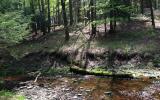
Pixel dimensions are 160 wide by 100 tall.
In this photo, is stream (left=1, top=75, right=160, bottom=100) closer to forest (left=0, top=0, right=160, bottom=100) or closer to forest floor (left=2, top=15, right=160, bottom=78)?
forest (left=0, top=0, right=160, bottom=100)

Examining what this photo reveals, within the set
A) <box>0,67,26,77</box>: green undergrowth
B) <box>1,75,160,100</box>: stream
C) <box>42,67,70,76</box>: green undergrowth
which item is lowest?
Result: <box>0,67,26,77</box>: green undergrowth

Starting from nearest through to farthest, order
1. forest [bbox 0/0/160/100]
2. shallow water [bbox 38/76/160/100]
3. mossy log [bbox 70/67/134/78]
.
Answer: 1. shallow water [bbox 38/76/160/100]
2. forest [bbox 0/0/160/100]
3. mossy log [bbox 70/67/134/78]

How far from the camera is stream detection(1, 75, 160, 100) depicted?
61.5 feet

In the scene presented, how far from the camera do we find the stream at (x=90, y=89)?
18744 millimetres

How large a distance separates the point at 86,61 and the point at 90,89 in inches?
344

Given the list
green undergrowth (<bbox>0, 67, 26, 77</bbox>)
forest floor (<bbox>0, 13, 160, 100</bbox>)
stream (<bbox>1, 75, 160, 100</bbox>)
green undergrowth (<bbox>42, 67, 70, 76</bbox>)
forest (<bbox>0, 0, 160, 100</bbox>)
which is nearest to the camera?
stream (<bbox>1, 75, 160, 100</bbox>)

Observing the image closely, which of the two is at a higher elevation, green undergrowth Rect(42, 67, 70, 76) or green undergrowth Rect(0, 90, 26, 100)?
green undergrowth Rect(0, 90, 26, 100)

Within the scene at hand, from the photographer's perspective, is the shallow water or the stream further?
the stream

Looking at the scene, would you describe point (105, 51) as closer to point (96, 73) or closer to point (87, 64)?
point (87, 64)

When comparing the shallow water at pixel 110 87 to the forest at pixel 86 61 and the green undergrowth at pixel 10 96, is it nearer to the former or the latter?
the forest at pixel 86 61

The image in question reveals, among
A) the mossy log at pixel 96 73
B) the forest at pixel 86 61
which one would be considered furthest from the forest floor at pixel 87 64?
the mossy log at pixel 96 73

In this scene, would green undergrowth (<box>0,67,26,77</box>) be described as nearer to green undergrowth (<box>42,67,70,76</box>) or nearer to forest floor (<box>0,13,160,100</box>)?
forest floor (<box>0,13,160,100</box>)

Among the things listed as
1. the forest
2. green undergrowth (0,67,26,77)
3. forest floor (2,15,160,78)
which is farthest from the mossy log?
green undergrowth (0,67,26,77)

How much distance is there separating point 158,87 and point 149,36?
41.0 feet
